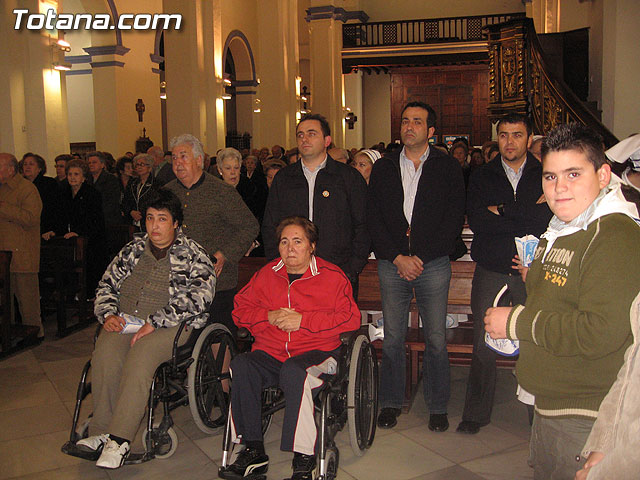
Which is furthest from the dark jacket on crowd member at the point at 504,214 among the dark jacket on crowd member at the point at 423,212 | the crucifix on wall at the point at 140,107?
the crucifix on wall at the point at 140,107

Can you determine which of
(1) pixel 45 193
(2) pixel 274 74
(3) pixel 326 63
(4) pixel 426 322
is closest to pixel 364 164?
(4) pixel 426 322

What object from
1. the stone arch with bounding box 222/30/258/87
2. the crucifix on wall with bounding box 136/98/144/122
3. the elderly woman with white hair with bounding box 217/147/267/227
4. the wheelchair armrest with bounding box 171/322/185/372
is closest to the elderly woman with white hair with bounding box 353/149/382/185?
the elderly woman with white hair with bounding box 217/147/267/227

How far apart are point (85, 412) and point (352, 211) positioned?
2214 mm

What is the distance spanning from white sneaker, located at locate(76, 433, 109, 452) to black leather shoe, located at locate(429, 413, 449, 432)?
1.85m

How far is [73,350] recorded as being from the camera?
5.56 m

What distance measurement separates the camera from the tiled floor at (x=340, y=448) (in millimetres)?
3273

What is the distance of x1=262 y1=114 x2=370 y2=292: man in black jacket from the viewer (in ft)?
12.5

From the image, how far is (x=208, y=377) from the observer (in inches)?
140

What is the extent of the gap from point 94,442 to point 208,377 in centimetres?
67

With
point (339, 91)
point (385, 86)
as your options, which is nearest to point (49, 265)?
point (339, 91)

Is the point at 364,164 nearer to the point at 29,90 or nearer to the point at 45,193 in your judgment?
the point at 45,193

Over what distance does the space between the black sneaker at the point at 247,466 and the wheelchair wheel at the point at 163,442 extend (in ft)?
1.66

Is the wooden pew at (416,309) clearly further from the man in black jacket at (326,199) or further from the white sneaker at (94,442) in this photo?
the white sneaker at (94,442)

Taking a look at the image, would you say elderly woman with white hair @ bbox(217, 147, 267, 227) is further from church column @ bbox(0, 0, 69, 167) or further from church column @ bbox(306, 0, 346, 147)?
church column @ bbox(306, 0, 346, 147)
